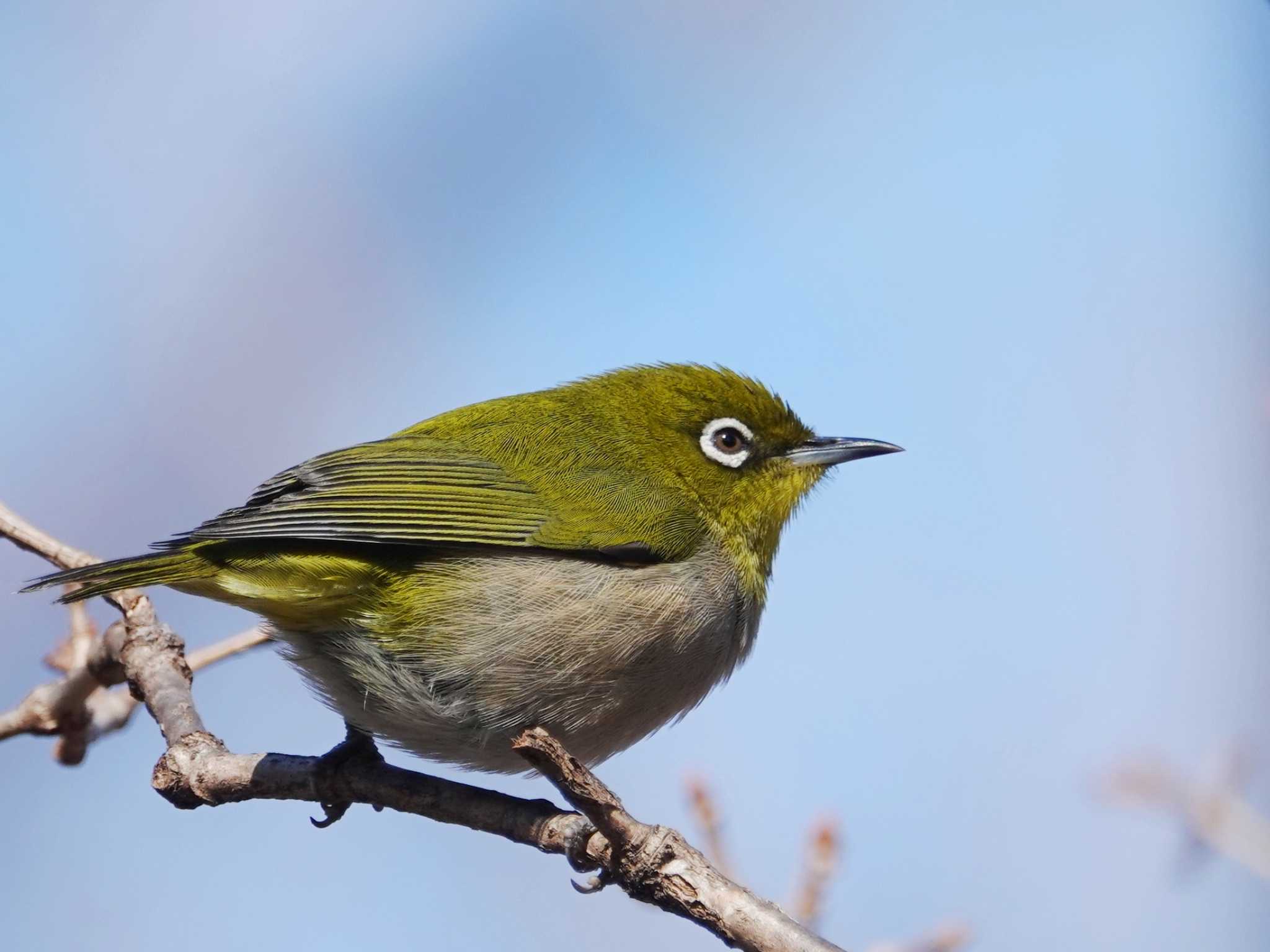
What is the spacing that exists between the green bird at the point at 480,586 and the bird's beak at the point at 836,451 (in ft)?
2.18

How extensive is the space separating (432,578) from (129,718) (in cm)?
178

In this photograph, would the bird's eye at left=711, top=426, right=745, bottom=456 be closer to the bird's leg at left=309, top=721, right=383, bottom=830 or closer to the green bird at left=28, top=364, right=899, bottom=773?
the green bird at left=28, top=364, right=899, bottom=773

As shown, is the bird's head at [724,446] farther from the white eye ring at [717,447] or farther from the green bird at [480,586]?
the green bird at [480,586]

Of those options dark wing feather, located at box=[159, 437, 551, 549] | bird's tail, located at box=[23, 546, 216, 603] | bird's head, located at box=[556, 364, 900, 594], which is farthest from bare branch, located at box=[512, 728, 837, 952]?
bird's head, located at box=[556, 364, 900, 594]

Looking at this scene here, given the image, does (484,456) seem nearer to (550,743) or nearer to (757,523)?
(757,523)

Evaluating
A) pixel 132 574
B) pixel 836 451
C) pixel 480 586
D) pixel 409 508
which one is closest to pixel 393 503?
pixel 409 508

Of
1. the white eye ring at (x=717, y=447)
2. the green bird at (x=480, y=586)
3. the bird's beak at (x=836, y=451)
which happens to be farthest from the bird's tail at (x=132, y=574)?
the bird's beak at (x=836, y=451)

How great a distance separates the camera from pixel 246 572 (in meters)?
4.35

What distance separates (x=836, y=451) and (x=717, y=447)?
54 cm

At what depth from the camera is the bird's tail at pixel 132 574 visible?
419 centimetres

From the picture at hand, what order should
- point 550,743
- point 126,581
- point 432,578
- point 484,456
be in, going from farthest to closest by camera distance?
point 484,456 < point 432,578 < point 126,581 < point 550,743

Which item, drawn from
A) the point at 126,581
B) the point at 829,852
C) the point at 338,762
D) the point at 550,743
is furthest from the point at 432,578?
the point at 829,852

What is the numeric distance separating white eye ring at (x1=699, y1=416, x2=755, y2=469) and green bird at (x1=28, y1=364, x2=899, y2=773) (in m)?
0.41

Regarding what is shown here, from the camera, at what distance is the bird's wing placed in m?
4.38
